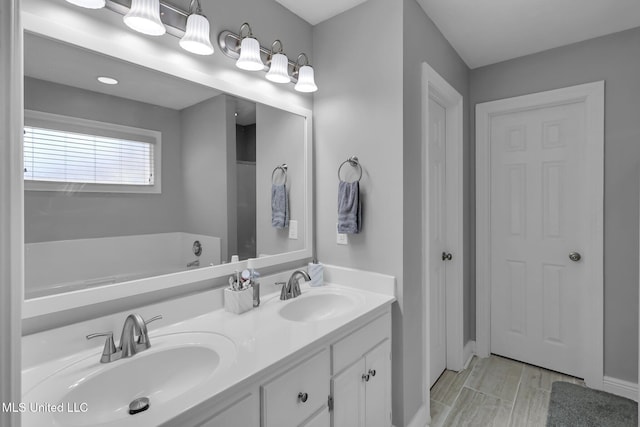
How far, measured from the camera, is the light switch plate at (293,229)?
1968mm

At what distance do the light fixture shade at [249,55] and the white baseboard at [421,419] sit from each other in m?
2.10

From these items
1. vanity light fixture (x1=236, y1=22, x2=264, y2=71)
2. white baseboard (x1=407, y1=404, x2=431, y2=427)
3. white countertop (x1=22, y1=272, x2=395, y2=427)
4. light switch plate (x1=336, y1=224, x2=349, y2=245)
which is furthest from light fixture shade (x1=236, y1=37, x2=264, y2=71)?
white baseboard (x1=407, y1=404, x2=431, y2=427)

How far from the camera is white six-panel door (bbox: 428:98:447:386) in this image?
235cm

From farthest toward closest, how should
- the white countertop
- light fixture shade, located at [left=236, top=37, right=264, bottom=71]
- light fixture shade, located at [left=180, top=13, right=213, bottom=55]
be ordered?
light fixture shade, located at [left=236, top=37, right=264, bottom=71]
light fixture shade, located at [left=180, top=13, right=213, bottom=55]
the white countertop

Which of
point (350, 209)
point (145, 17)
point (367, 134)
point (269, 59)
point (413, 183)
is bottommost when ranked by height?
point (350, 209)

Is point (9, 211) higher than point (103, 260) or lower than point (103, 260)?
higher

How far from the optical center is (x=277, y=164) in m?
Answer: 1.91

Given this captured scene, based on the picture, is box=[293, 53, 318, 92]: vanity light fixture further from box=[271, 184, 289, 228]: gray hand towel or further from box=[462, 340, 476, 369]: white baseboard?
box=[462, 340, 476, 369]: white baseboard

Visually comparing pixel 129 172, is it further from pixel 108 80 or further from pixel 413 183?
pixel 413 183

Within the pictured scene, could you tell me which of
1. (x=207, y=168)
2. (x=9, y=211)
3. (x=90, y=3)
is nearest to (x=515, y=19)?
(x=207, y=168)

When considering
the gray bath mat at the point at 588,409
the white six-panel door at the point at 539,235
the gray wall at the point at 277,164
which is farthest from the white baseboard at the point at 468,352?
the gray wall at the point at 277,164

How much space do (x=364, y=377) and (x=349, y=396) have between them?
0.12 meters

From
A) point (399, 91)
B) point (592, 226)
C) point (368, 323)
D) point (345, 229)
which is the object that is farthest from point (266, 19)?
point (592, 226)

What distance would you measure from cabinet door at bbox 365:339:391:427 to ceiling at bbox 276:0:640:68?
6.32 ft
